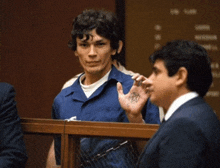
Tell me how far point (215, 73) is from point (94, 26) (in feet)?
6.09

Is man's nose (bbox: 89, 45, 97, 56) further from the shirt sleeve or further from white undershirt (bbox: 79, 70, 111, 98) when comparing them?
the shirt sleeve

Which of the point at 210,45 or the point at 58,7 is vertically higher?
the point at 58,7

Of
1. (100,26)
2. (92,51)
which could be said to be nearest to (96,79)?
(92,51)

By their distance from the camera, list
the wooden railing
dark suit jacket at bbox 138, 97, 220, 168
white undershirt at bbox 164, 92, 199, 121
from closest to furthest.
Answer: dark suit jacket at bbox 138, 97, 220, 168 < white undershirt at bbox 164, 92, 199, 121 < the wooden railing

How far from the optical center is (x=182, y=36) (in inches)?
141

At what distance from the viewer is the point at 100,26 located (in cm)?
209

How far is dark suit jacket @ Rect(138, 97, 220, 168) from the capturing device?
1118 mm

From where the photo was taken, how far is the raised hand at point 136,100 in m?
1.71

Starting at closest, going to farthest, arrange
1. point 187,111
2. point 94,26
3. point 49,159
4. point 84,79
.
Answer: point 187,111, point 49,159, point 94,26, point 84,79

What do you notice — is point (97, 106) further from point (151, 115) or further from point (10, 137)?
point (10, 137)

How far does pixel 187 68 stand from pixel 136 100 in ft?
1.70

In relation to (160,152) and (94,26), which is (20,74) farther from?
(160,152)

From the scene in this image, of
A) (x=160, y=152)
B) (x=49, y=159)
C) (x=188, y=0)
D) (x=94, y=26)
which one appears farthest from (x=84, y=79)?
(x=188, y=0)

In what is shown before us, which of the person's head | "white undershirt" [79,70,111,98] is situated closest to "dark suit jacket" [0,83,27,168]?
"white undershirt" [79,70,111,98]
